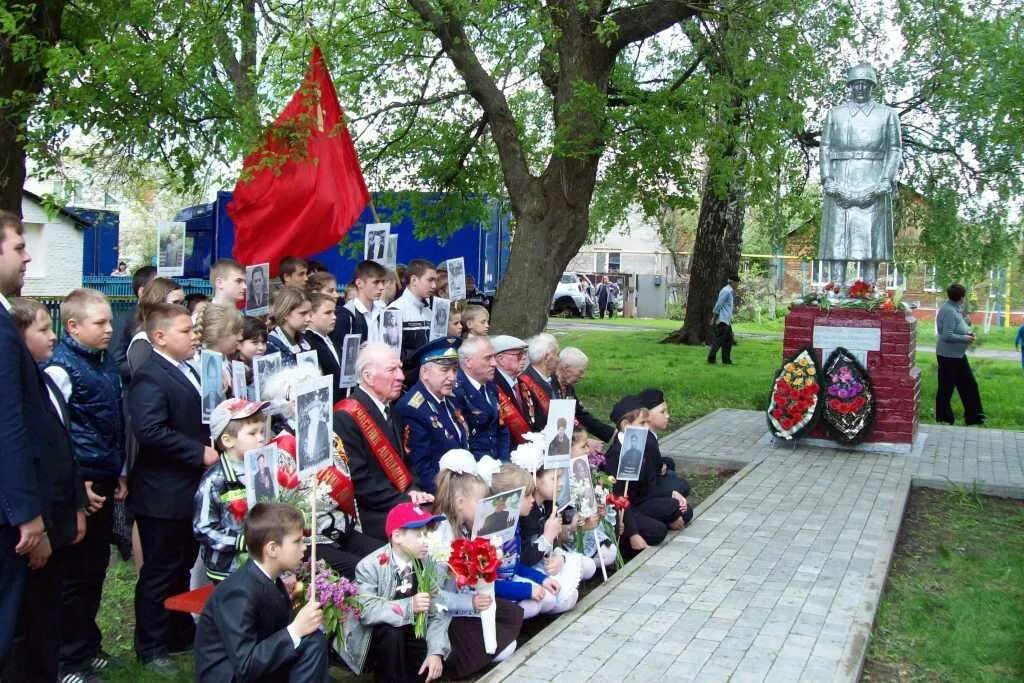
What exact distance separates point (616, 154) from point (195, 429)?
31.1 feet

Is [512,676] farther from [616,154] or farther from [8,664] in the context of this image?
[616,154]

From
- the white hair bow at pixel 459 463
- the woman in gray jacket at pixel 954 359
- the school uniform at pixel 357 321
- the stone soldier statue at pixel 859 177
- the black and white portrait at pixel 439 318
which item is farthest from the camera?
the woman in gray jacket at pixel 954 359

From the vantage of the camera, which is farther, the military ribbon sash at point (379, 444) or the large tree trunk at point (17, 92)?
the large tree trunk at point (17, 92)

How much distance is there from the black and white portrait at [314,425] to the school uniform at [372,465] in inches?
35.8

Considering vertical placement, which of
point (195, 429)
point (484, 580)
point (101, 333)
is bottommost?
point (484, 580)

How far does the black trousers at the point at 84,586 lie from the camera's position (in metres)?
5.11

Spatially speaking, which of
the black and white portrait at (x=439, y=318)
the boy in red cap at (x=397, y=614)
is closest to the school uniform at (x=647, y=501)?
the black and white portrait at (x=439, y=318)

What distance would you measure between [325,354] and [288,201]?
3.33 meters

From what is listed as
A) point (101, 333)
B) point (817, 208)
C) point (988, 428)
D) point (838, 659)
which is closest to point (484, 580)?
point (838, 659)

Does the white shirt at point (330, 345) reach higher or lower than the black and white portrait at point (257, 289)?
lower

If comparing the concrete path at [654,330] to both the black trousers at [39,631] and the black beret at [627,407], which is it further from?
the black trousers at [39,631]

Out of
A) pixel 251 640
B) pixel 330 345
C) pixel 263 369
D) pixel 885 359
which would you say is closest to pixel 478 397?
pixel 330 345

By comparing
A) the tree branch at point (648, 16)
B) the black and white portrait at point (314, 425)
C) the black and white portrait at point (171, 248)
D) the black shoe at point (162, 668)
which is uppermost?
the tree branch at point (648, 16)

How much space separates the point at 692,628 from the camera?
18.8 ft
